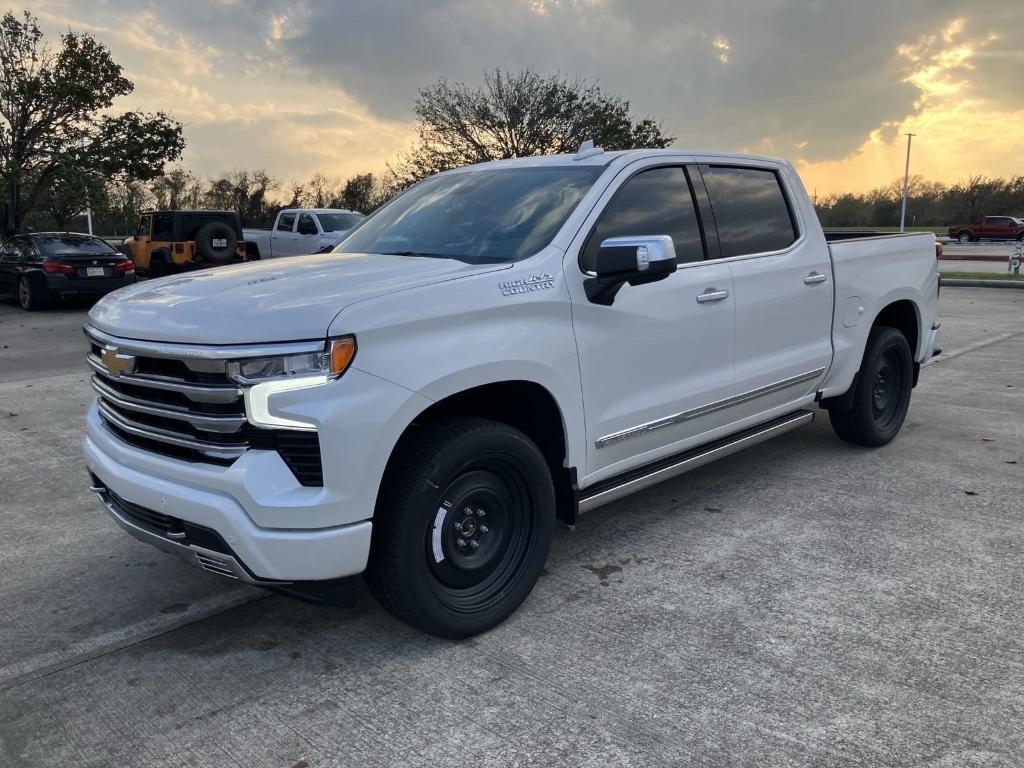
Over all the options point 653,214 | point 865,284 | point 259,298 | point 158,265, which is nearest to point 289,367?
point 259,298

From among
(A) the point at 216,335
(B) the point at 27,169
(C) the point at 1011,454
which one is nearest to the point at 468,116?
(B) the point at 27,169

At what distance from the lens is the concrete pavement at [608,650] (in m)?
2.60

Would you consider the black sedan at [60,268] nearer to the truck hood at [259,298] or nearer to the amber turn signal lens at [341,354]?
the truck hood at [259,298]

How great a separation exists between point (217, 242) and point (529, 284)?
615 inches

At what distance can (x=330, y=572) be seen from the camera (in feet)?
9.07

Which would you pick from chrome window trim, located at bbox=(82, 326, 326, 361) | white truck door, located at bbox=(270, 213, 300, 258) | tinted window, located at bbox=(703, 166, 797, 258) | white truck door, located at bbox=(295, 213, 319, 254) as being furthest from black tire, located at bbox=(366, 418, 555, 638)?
white truck door, located at bbox=(270, 213, 300, 258)

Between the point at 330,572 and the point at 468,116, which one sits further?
the point at 468,116

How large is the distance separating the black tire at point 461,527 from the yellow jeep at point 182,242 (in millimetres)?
15409

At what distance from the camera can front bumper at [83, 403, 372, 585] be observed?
270 centimetres

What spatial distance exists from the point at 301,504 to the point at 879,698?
2.02 meters

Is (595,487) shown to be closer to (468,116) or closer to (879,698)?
(879,698)

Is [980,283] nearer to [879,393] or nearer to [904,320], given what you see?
[904,320]

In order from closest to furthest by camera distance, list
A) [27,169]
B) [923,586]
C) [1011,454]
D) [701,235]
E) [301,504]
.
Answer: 1. [301,504]
2. [923,586]
3. [701,235]
4. [1011,454]
5. [27,169]

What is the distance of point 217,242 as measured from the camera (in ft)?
57.1
